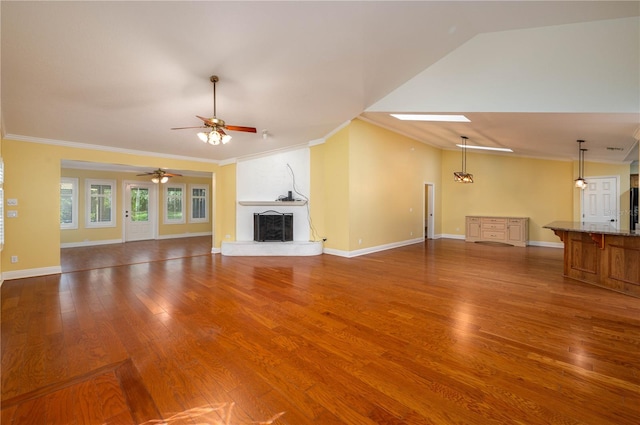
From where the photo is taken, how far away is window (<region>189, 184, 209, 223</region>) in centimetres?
1105

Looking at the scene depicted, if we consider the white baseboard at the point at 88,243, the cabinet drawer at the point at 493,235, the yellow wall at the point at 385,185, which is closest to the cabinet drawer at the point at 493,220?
the cabinet drawer at the point at 493,235

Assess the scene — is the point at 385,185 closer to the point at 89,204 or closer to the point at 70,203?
the point at 89,204

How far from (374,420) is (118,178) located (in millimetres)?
10707

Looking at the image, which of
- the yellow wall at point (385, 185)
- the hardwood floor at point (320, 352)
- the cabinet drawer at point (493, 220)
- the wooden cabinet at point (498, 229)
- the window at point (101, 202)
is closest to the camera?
the hardwood floor at point (320, 352)

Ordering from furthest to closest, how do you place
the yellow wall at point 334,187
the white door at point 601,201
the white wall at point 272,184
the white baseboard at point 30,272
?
1. the white wall at point 272,184
2. the white door at point 601,201
3. the yellow wall at point 334,187
4. the white baseboard at point 30,272

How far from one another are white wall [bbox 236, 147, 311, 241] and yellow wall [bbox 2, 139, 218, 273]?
3402 millimetres

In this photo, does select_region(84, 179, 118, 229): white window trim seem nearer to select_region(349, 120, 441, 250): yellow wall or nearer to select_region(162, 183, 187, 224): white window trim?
select_region(162, 183, 187, 224): white window trim

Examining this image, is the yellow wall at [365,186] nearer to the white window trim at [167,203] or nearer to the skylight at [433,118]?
the skylight at [433,118]

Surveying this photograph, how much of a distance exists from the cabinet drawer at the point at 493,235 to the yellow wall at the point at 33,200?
10.7 meters

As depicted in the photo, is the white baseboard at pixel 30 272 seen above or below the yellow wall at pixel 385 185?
below

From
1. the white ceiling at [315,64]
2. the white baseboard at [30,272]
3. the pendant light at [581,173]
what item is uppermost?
the white ceiling at [315,64]

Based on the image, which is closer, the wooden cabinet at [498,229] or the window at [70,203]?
the wooden cabinet at [498,229]

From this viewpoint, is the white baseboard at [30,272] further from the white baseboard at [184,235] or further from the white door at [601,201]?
the white door at [601,201]

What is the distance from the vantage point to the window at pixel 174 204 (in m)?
10.4
